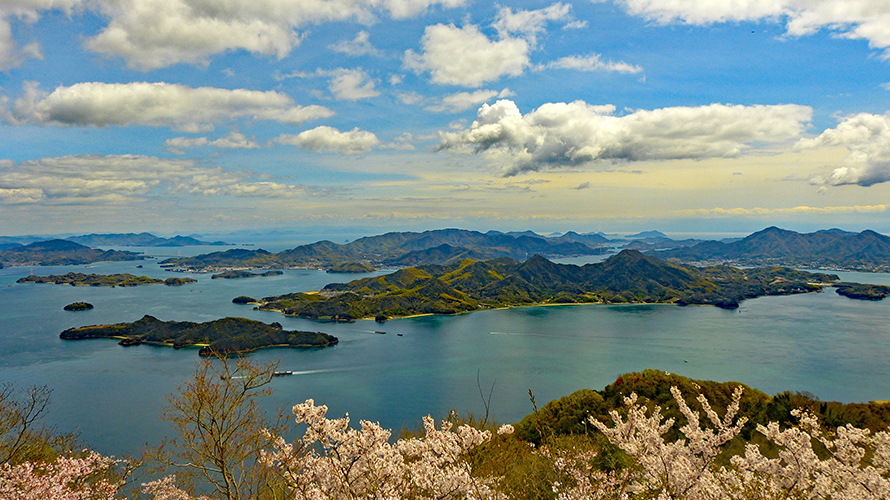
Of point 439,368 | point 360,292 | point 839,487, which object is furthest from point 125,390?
point 360,292

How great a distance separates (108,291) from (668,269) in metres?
186

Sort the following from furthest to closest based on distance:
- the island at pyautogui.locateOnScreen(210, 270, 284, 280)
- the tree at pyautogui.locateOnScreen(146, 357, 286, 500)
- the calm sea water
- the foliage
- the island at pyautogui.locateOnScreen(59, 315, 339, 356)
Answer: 1. the foliage
2. the island at pyautogui.locateOnScreen(210, 270, 284, 280)
3. the island at pyautogui.locateOnScreen(59, 315, 339, 356)
4. the calm sea water
5. the tree at pyautogui.locateOnScreen(146, 357, 286, 500)

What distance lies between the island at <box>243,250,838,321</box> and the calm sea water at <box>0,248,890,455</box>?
29.9ft

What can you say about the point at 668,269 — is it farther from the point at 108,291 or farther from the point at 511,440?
the point at 108,291

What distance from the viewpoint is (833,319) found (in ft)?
281

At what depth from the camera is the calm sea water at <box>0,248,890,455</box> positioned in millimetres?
44750

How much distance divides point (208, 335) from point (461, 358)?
43382 millimetres

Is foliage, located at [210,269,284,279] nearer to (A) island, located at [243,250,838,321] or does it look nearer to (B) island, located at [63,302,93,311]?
(A) island, located at [243,250,838,321]

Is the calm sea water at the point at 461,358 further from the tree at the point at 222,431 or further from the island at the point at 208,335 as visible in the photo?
the tree at the point at 222,431

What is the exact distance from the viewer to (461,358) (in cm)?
6378

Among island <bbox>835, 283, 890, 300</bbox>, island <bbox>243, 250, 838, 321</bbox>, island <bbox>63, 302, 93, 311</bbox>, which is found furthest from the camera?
island <bbox>835, 283, 890, 300</bbox>

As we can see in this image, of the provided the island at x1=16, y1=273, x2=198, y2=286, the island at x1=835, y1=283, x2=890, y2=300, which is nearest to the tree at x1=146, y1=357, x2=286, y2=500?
the island at x1=835, y1=283, x2=890, y2=300

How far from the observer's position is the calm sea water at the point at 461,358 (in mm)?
44750

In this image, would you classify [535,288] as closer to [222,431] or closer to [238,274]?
[238,274]
